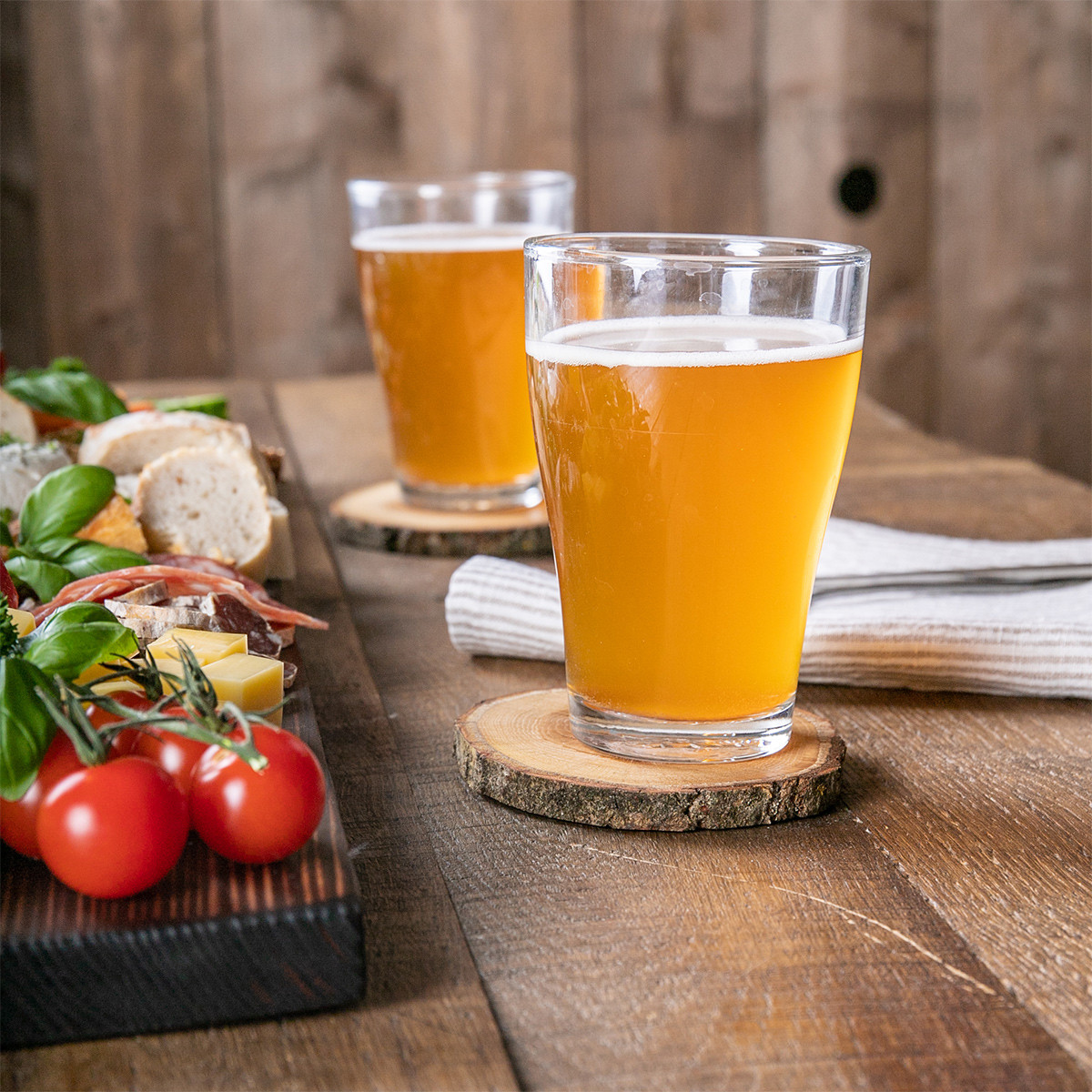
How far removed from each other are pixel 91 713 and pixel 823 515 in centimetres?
39

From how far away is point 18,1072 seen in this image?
20.6 inches

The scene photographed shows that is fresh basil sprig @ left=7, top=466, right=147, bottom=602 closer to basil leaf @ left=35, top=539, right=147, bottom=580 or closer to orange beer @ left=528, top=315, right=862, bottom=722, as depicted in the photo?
basil leaf @ left=35, top=539, right=147, bottom=580

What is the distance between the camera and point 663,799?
0.71 meters

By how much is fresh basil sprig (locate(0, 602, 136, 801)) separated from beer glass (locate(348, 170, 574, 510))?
65cm

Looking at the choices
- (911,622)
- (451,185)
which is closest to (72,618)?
(911,622)

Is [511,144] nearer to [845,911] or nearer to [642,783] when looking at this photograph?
[642,783]

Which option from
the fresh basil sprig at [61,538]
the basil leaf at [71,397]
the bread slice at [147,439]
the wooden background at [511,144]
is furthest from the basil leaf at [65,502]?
the wooden background at [511,144]

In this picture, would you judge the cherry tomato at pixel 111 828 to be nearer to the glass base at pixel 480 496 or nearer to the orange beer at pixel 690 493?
the orange beer at pixel 690 493

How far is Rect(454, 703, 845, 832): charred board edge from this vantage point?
2.35ft

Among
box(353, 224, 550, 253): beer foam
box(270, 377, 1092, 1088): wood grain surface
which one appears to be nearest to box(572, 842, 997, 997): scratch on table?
box(270, 377, 1092, 1088): wood grain surface

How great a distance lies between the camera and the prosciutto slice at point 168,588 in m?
0.85

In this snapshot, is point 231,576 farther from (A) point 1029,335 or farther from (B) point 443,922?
(A) point 1029,335

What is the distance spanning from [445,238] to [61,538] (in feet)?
1.61

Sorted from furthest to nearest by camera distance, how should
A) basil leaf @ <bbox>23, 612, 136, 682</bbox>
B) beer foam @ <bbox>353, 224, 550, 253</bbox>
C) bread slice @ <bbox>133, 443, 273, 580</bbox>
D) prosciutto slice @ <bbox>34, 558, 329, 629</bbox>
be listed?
beer foam @ <bbox>353, 224, 550, 253</bbox>, bread slice @ <bbox>133, 443, 273, 580</bbox>, prosciutto slice @ <bbox>34, 558, 329, 629</bbox>, basil leaf @ <bbox>23, 612, 136, 682</bbox>
